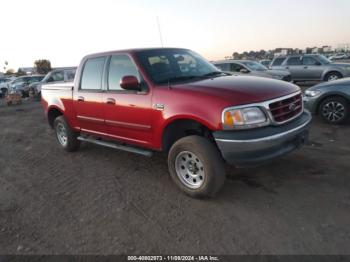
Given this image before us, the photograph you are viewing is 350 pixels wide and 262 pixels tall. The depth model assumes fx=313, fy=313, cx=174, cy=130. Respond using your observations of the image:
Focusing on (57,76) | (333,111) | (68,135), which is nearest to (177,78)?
(68,135)

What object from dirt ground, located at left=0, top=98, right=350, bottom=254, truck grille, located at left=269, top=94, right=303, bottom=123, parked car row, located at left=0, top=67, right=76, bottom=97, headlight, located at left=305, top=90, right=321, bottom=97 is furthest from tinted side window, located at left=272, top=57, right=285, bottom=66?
truck grille, located at left=269, top=94, right=303, bottom=123

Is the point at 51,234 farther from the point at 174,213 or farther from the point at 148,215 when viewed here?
the point at 174,213

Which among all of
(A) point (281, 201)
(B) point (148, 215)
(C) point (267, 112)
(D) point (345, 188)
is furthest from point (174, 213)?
(D) point (345, 188)

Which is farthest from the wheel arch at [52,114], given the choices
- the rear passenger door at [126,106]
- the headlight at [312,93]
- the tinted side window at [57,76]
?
the tinted side window at [57,76]

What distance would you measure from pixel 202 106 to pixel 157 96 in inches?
29.8

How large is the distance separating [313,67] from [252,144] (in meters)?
13.8

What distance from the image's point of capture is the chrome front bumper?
3.45 metres

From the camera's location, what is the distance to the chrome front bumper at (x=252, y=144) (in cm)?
345

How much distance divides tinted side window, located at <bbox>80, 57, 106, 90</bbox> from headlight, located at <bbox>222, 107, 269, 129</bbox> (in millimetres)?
2520

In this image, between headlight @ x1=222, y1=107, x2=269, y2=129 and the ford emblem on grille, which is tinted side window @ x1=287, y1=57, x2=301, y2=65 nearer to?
the ford emblem on grille

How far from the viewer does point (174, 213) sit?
370 cm

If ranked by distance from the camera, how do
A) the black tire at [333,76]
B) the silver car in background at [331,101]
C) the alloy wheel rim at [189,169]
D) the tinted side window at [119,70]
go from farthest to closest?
the black tire at [333,76] → the silver car in background at [331,101] → the tinted side window at [119,70] → the alloy wheel rim at [189,169]

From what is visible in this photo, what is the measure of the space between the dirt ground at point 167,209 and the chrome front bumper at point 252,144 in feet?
2.02

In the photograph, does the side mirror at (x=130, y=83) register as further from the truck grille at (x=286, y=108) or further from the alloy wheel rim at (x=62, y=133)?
the alloy wheel rim at (x=62, y=133)
